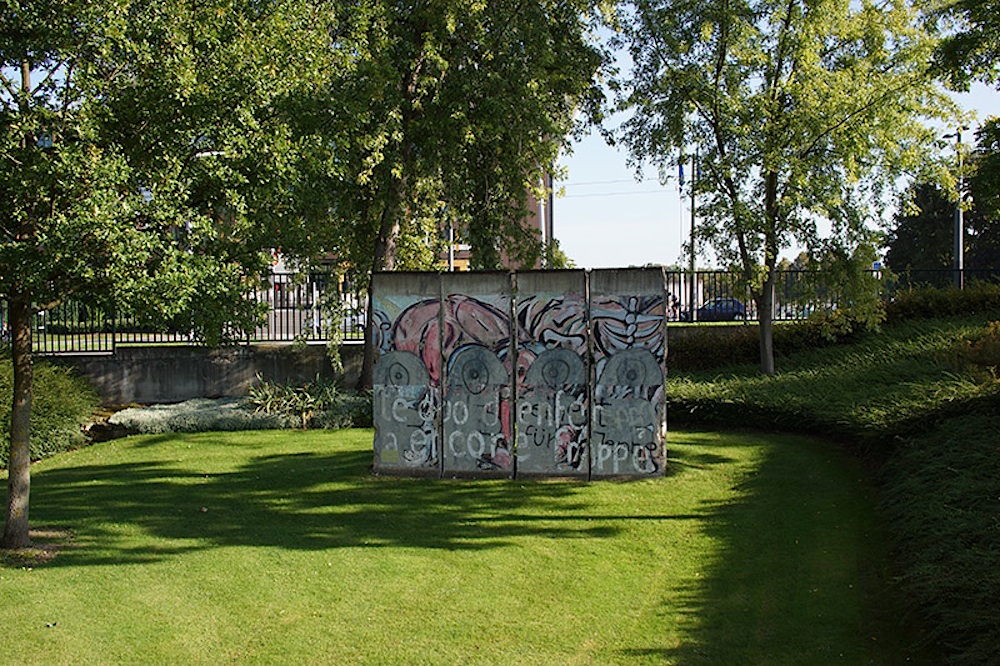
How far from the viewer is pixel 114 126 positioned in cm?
840

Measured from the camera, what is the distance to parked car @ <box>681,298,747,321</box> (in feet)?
69.1

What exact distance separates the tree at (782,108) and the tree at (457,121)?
6.17 ft

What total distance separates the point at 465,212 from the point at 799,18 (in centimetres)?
710

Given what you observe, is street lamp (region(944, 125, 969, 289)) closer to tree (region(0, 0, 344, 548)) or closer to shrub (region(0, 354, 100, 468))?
tree (region(0, 0, 344, 548))

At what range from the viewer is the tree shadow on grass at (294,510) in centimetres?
931

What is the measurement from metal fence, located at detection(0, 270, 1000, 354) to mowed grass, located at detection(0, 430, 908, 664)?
586 cm

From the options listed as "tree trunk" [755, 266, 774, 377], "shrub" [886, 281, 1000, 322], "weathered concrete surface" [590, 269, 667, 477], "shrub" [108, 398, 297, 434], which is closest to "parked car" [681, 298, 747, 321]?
"tree trunk" [755, 266, 774, 377]

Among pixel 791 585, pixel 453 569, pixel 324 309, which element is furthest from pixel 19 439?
pixel 324 309

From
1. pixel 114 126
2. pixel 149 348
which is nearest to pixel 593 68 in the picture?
pixel 149 348

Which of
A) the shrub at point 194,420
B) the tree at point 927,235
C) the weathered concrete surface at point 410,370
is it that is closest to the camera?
the weathered concrete surface at point 410,370

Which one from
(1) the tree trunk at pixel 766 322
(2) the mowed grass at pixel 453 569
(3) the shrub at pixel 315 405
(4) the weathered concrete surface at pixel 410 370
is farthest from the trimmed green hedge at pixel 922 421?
(3) the shrub at pixel 315 405

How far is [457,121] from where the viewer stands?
17.1 metres

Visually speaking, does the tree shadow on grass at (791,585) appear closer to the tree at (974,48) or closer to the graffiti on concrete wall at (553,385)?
the graffiti on concrete wall at (553,385)

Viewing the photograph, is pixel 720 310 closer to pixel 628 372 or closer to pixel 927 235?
pixel 628 372
